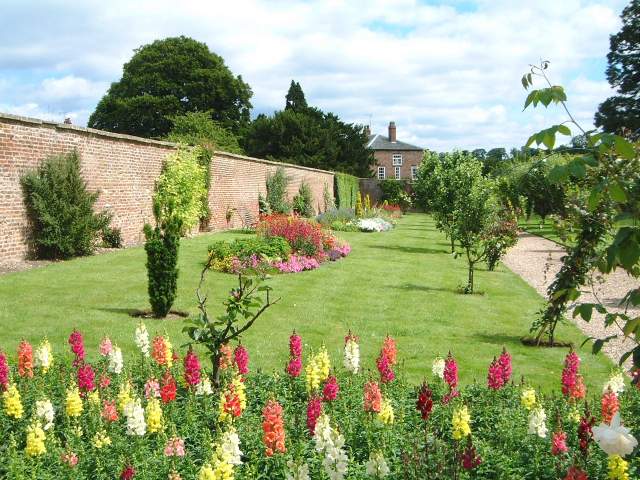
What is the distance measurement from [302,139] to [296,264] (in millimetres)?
35084

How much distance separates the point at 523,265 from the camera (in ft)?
60.0

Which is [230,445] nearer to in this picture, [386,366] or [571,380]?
[386,366]

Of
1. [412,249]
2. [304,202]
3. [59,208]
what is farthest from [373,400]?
[304,202]

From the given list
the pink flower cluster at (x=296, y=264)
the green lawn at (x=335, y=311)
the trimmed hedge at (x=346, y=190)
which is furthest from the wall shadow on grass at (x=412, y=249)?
the trimmed hedge at (x=346, y=190)

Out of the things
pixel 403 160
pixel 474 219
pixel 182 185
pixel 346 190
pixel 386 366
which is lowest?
pixel 386 366

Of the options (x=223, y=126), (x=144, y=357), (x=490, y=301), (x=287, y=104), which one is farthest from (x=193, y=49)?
(x=144, y=357)

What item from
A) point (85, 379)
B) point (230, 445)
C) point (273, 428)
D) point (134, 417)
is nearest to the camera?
point (230, 445)

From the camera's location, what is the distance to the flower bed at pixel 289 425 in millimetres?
3551

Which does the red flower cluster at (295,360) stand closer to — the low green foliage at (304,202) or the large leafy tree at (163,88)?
the low green foliage at (304,202)

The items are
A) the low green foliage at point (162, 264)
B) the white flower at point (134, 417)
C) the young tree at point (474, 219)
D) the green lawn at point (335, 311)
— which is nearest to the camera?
the white flower at point (134, 417)

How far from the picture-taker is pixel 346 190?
4419cm

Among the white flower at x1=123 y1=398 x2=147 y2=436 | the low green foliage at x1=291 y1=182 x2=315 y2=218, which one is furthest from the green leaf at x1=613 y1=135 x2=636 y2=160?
the low green foliage at x1=291 y1=182 x2=315 y2=218

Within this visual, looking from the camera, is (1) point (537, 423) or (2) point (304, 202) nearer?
(1) point (537, 423)

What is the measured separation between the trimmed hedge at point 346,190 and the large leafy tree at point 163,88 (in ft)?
32.0
